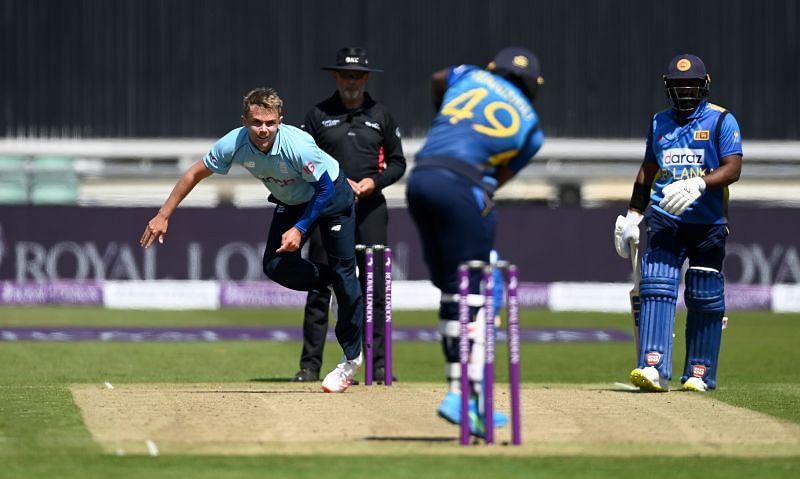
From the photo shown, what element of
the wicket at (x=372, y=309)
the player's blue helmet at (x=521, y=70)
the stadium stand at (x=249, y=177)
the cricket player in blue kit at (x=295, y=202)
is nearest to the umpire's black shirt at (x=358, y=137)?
the wicket at (x=372, y=309)

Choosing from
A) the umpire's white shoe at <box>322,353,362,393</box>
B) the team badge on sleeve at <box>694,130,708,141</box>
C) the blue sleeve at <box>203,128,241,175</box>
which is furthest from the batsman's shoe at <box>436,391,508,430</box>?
the team badge on sleeve at <box>694,130,708,141</box>

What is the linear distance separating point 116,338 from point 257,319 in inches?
145

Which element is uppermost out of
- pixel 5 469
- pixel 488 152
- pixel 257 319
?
pixel 488 152

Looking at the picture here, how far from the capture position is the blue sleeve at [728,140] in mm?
9734

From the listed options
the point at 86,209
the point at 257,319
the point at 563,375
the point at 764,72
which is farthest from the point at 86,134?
the point at 563,375

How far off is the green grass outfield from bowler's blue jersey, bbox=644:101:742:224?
115cm

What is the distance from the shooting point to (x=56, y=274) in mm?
22000

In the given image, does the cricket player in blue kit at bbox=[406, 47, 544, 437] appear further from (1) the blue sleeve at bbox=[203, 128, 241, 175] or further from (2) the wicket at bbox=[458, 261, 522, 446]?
(1) the blue sleeve at bbox=[203, 128, 241, 175]

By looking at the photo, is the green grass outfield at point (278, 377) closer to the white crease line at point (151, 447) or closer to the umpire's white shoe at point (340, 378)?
the white crease line at point (151, 447)

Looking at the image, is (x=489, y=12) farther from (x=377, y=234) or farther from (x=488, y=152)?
(x=488, y=152)

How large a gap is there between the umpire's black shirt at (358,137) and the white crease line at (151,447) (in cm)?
375

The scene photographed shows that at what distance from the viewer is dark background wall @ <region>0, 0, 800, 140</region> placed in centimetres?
2912

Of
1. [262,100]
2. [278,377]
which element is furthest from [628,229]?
[278,377]

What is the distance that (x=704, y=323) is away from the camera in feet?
33.2
